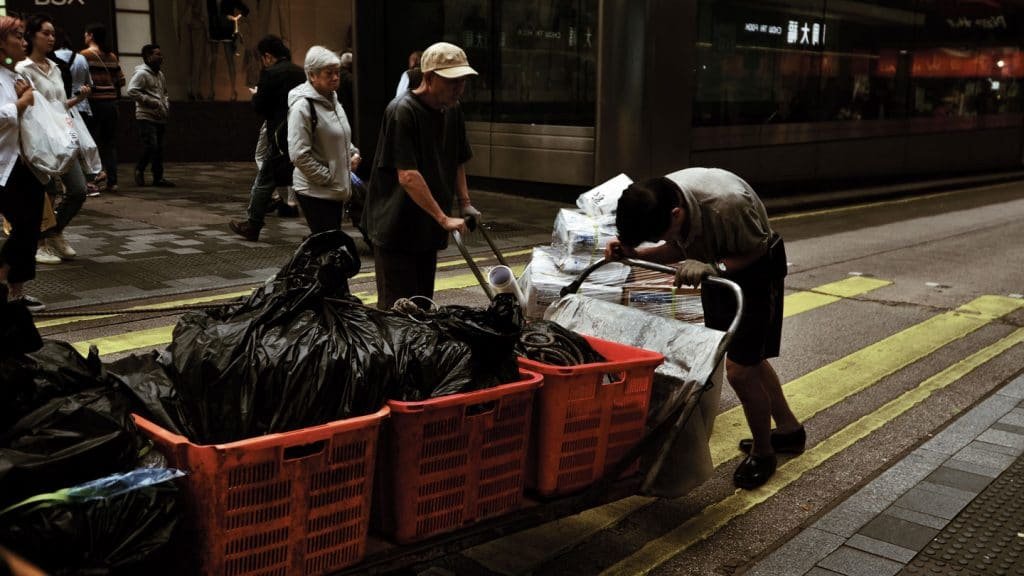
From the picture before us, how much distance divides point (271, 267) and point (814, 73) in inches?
482

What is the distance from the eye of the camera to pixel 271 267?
904cm

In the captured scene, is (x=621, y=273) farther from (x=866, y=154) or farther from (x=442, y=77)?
(x=866, y=154)

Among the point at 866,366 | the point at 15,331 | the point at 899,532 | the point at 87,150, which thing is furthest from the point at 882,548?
the point at 87,150

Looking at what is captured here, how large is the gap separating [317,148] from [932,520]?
438 centimetres

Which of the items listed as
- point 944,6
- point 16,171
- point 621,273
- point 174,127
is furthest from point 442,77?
point 944,6

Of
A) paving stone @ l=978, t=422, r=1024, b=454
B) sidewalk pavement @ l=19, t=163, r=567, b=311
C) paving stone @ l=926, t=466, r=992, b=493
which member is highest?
sidewalk pavement @ l=19, t=163, r=567, b=311

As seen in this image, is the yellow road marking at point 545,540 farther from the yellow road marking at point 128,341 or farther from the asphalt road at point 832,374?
the yellow road marking at point 128,341

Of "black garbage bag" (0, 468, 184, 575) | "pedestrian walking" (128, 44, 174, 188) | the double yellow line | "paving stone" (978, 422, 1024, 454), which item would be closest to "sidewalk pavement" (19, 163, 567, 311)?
"pedestrian walking" (128, 44, 174, 188)

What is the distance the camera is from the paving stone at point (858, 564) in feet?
12.1

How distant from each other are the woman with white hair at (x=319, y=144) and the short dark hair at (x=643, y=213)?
10.7 feet

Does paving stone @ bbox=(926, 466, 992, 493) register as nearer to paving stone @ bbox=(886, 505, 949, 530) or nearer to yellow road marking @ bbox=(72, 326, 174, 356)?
paving stone @ bbox=(886, 505, 949, 530)

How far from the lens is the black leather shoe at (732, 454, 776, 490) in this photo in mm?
4480

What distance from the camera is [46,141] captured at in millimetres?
6766

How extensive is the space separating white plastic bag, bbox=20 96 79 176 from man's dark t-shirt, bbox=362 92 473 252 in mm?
2794
